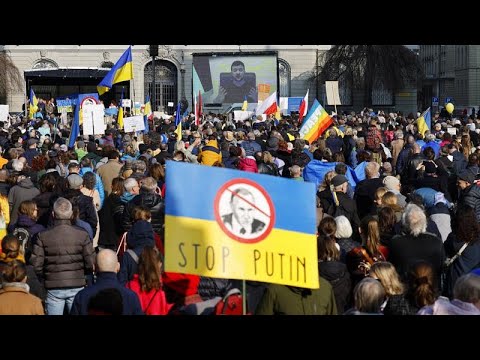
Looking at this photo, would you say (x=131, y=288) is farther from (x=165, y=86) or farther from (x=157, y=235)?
(x=165, y=86)

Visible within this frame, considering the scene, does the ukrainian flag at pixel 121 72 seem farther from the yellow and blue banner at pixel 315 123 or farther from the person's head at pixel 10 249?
the person's head at pixel 10 249

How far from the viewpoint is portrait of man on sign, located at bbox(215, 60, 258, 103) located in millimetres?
54875

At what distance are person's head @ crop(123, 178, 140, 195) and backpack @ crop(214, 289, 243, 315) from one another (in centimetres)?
458

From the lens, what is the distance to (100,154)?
15469 mm

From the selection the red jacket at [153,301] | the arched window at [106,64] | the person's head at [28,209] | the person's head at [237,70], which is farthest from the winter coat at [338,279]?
the arched window at [106,64]

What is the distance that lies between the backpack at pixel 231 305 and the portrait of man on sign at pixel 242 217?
67 centimetres

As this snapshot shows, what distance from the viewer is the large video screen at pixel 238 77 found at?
5475 centimetres

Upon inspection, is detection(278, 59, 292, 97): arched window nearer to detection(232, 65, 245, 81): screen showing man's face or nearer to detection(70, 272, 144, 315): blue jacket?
detection(232, 65, 245, 81): screen showing man's face

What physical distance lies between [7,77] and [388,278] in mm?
57920

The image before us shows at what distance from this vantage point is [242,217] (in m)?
5.54

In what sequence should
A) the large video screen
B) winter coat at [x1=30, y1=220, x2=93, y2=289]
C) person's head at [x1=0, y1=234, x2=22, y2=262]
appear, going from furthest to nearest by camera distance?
the large video screen
winter coat at [x1=30, y1=220, x2=93, y2=289]
person's head at [x1=0, y1=234, x2=22, y2=262]

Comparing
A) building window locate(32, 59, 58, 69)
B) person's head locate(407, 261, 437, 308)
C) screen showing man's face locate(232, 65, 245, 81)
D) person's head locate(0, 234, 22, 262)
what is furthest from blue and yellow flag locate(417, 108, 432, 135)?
building window locate(32, 59, 58, 69)
